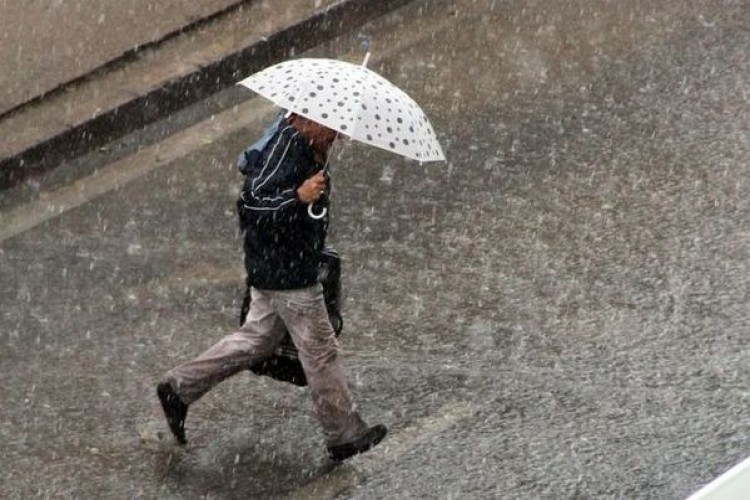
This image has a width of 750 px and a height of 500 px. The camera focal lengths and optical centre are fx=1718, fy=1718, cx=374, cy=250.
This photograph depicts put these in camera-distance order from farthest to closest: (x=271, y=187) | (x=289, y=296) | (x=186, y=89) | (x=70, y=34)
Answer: (x=70, y=34)
(x=186, y=89)
(x=289, y=296)
(x=271, y=187)

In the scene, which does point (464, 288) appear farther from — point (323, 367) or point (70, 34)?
point (70, 34)

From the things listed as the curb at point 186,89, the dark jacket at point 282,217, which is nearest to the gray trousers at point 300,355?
the dark jacket at point 282,217

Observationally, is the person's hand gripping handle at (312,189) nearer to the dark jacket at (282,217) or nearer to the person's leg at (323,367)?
the dark jacket at (282,217)

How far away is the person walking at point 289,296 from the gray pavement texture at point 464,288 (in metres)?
0.24

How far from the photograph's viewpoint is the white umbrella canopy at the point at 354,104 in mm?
6484

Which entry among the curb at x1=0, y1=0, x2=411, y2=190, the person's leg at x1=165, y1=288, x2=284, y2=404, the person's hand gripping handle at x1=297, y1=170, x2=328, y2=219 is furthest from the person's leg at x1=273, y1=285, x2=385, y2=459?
the curb at x1=0, y1=0, x2=411, y2=190

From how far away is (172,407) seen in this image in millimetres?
7172

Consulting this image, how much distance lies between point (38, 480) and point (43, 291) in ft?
5.36

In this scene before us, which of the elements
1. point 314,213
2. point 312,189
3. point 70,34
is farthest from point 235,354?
point 70,34

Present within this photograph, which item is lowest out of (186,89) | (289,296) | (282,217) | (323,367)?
(323,367)

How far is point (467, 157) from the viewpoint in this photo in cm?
981

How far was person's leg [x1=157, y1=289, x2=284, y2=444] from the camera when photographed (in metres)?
7.13

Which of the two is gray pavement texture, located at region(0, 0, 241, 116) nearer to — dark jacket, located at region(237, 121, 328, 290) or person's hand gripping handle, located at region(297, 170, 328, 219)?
dark jacket, located at region(237, 121, 328, 290)

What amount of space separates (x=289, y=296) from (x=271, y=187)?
0.48 meters
